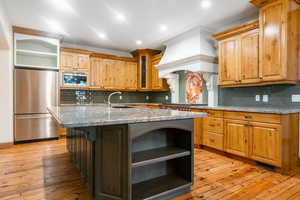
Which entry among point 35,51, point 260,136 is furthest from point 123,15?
point 260,136

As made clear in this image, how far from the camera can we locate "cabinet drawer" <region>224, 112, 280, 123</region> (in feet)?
8.39

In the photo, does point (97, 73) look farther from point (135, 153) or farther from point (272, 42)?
point (272, 42)

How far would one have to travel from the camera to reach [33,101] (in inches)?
169

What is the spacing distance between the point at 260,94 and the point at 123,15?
3.06m

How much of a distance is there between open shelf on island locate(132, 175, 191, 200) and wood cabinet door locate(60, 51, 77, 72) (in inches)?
164

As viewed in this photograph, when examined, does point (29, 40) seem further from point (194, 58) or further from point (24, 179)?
point (194, 58)

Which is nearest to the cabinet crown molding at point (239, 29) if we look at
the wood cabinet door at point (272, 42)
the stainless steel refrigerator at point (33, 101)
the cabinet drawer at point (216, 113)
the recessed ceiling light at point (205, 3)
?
the wood cabinet door at point (272, 42)

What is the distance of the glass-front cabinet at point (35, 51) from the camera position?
14.1ft

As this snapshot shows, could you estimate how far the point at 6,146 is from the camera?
3.90 metres

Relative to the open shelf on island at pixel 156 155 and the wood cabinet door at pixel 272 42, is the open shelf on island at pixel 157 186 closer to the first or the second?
the open shelf on island at pixel 156 155

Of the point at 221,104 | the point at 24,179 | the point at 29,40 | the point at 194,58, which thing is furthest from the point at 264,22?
the point at 29,40

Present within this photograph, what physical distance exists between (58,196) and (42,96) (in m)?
3.18

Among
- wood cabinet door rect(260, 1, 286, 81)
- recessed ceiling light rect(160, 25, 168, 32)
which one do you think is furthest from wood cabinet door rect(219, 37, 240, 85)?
recessed ceiling light rect(160, 25, 168, 32)

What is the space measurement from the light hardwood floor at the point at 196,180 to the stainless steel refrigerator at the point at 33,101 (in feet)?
3.63
